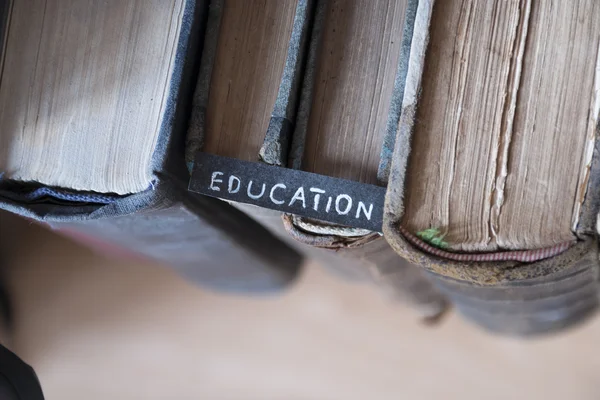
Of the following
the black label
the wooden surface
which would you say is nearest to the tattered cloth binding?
the black label

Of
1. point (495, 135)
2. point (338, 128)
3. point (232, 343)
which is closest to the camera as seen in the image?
point (495, 135)

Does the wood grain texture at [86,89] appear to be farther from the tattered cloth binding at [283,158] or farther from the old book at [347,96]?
the old book at [347,96]

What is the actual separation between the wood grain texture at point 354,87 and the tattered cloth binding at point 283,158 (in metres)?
0.02

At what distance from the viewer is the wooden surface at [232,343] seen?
2.84 feet

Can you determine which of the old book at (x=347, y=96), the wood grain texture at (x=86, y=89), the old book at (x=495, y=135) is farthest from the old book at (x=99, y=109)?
the old book at (x=495, y=135)

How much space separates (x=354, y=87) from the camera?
1.93ft

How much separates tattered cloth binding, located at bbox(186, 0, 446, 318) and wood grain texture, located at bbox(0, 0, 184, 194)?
0.05 metres

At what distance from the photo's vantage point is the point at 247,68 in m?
0.61

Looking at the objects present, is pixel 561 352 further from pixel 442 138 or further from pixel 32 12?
pixel 32 12

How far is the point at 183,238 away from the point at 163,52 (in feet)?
0.84

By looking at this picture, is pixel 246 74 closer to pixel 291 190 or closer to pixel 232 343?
pixel 291 190

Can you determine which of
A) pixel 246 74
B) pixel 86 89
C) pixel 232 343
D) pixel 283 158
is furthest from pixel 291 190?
pixel 232 343

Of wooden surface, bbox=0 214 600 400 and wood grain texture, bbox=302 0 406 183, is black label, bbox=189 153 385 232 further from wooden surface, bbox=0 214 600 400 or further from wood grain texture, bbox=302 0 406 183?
wooden surface, bbox=0 214 600 400

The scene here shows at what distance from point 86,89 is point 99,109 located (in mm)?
30
